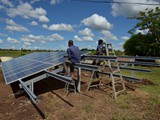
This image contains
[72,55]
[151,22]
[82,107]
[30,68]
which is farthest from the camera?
[151,22]

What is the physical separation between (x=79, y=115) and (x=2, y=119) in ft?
8.52

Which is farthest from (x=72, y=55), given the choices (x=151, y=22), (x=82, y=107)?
(x=151, y=22)

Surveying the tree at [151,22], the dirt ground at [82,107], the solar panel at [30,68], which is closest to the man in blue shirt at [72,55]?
the solar panel at [30,68]

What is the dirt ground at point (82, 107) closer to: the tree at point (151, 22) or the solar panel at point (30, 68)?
the solar panel at point (30, 68)

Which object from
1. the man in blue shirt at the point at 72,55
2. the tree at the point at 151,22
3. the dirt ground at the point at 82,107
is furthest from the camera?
the tree at the point at 151,22

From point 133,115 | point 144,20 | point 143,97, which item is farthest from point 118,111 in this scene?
point 144,20

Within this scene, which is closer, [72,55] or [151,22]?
[72,55]

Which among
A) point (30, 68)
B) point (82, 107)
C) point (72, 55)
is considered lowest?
point (82, 107)

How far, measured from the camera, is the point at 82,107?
21.5 ft

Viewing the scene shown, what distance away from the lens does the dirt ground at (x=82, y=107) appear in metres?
5.83

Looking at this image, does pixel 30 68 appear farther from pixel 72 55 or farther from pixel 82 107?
pixel 82 107

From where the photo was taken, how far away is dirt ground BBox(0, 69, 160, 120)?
5.83 meters

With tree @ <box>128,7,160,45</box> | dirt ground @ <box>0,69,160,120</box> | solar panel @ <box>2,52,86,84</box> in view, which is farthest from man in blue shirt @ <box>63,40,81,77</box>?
tree @ <box>128,7,160,45</box>

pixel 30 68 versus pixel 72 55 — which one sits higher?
pixel 72 55
